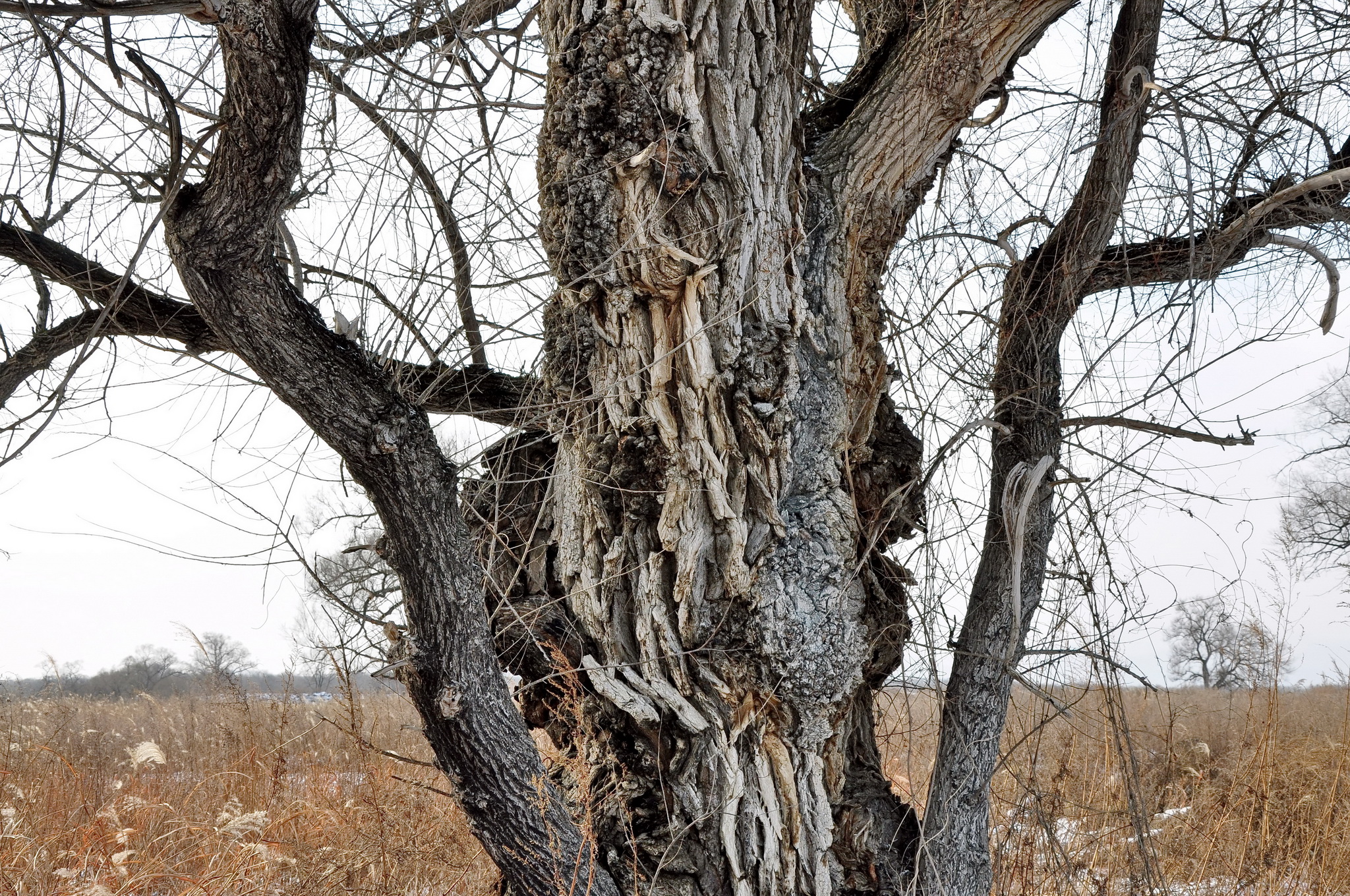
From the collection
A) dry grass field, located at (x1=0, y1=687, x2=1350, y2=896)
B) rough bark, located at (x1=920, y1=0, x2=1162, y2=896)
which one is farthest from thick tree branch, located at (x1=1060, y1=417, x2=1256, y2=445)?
dry grass field, located at (x1=0, y1=687, x2=1350, y2=896)

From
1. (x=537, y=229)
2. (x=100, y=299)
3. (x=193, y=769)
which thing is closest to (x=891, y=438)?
(x=537, y=229)

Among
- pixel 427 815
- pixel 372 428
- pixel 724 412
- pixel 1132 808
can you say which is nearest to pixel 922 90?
pixel 724 412

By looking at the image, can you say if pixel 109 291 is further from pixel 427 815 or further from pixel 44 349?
pixel 427 815

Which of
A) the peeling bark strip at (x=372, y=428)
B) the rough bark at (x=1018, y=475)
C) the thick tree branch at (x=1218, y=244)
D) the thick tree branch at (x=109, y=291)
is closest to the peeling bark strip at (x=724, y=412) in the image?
the rough bark at (x=1018, y=475)

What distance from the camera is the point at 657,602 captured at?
186 cm

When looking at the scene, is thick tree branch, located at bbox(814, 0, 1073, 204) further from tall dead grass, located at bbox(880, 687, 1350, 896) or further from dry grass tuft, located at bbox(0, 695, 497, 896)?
dry grass tuft, located at bbox(0, 695, 497, 896)

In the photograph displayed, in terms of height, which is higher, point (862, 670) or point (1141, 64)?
point (1141, 64)

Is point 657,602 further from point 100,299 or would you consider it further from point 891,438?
point 100,299

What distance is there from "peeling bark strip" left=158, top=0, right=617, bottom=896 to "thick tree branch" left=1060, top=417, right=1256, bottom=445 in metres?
1.68

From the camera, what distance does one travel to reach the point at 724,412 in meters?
1.83

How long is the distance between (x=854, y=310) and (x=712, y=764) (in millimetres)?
1175

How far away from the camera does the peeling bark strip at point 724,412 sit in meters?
1.79

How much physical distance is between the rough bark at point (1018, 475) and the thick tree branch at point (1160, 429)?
68mm

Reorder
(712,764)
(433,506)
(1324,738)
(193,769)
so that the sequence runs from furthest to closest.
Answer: (1324,738) < (193,769) < (712,764) < (433,506)
